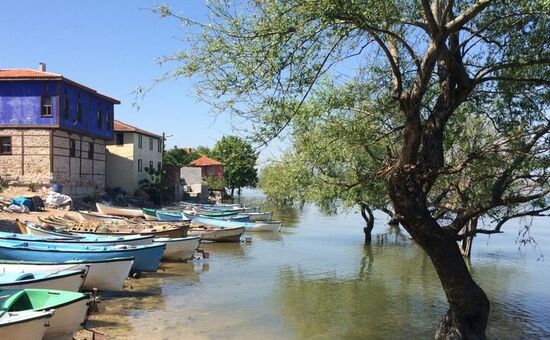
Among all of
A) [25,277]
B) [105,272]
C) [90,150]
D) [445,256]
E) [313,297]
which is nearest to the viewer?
[445,256]

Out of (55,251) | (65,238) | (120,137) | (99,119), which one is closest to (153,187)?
(120,137)

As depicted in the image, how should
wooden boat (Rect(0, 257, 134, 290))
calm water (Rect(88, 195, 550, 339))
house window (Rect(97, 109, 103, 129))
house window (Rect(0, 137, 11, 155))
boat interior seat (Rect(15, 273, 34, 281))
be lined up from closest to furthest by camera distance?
boat interior seat (Rect(15, 273, 34, 281)) → calm water (Rect(88, 195, 550, 339)) → wooden boat (Rect(0, 257, 134, 290)) → house window (Rect(0, 137, 11, 155)) → house window (Rect(97, 109, 103, 129))

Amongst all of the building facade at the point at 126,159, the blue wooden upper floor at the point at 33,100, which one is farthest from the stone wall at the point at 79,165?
the building facade at the point at 126,159

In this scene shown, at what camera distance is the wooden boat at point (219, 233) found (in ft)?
91.4

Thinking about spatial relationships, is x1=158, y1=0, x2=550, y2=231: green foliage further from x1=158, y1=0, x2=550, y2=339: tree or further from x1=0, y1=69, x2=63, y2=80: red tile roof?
x1=0, y1=69, x2=63, y2=80: red tile roof

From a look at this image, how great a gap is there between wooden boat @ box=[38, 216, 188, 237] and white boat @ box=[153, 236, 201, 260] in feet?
5.29

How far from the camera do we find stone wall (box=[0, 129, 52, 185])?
32125 millimetres

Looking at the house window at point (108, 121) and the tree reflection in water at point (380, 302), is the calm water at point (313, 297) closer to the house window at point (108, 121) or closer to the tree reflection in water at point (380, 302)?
the tree reflection in water at point (380, 302)

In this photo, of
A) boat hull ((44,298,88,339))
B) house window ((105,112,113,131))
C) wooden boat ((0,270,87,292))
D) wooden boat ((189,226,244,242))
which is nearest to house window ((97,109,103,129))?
house window ((105,112,113,131))

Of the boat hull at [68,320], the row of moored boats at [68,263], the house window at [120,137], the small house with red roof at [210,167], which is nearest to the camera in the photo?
the row of moored boats at [68,263]

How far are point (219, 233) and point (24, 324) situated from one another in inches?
809

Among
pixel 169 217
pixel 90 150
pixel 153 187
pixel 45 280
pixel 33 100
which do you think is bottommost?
pixel 169 217

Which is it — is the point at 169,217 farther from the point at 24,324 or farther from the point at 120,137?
the point at 24,324

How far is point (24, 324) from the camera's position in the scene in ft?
24.7
